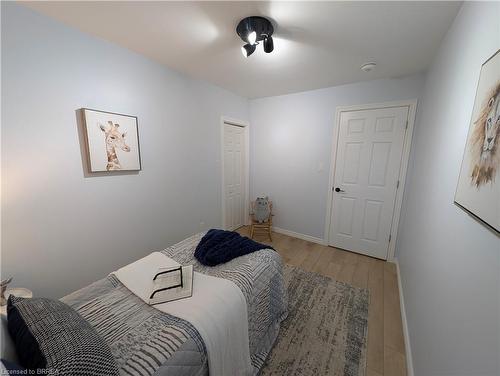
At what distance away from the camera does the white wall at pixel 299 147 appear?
2.75 metres

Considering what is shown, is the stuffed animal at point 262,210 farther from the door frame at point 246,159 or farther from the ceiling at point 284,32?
the ceiling at point 284,32

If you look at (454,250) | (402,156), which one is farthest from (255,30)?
(402,156)

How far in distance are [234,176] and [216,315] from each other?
2.60m

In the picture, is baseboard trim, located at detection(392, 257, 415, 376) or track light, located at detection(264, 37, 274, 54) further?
track light, located at detection(264, 37, 274, 54)

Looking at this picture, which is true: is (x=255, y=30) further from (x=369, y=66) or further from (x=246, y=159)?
(x=246, y=159)

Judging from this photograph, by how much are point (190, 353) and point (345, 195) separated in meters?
2.69

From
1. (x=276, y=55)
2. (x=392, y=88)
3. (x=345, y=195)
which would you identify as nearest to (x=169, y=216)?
(x=276, y=55)

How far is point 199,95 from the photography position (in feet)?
8.70

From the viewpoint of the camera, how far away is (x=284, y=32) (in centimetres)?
156

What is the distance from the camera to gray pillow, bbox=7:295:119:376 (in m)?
0.63

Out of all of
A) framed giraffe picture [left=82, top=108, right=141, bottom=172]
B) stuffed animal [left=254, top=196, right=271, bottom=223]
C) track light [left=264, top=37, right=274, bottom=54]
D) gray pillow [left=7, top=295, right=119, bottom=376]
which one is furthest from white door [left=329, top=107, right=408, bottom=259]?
gray pillow [left=7, top=295, right=119, bottom=376]

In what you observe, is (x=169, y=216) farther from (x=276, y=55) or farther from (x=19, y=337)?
(x=276, y=55)

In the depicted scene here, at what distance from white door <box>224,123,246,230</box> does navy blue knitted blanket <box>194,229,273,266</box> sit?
1610mm

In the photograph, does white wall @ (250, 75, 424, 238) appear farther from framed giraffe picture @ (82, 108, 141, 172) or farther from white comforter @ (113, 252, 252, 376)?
→ white comforter @ (113, 252, 252, 376)
